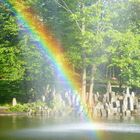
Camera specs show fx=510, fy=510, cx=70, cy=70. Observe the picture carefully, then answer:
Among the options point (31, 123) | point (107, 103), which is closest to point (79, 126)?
point (31, 123)

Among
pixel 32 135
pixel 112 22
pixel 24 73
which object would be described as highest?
pixel 112 22

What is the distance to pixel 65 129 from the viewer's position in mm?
30641

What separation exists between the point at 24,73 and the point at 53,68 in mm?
2554

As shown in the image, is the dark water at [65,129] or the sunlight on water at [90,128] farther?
the sunlight on water at [90,128]

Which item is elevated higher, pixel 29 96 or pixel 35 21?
pixel 35 21

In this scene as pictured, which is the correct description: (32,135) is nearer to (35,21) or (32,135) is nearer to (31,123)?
(31,123)

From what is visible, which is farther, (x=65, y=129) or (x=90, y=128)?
(x=90, y=128)

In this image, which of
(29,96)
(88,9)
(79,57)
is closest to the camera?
(88,9)

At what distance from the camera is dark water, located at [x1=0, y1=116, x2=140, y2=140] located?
2691 centimetres

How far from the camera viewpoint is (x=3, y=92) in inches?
1970

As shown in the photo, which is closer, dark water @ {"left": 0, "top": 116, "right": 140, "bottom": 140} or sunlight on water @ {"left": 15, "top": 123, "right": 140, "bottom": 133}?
dark water @ {"left": 0, "top": 116, "right": 140, "bottom": 140}

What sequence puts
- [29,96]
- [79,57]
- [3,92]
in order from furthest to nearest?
[3,92], [29,96], [79,57]

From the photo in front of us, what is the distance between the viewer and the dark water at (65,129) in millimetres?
26906

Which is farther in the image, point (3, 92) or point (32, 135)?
point (3, 92)
